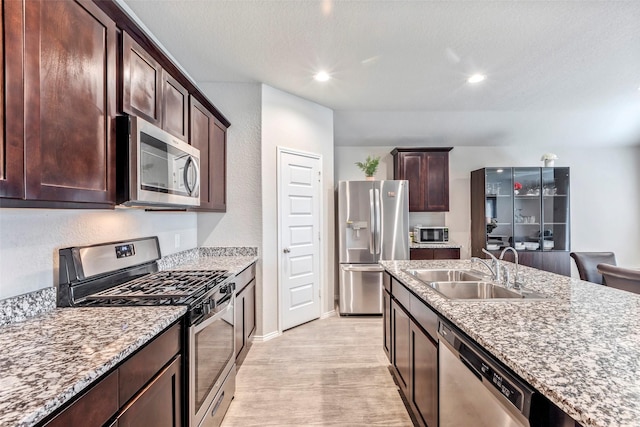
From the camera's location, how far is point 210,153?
261 centimetres

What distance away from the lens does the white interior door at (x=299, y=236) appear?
3205 millimetres

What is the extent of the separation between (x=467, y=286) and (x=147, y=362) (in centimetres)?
182

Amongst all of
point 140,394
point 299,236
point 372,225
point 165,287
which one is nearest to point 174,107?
point 165,287

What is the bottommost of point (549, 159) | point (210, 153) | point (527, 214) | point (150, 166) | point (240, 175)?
point (527, 214)

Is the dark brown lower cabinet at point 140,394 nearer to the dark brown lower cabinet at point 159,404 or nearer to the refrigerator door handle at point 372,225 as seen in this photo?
the dark brown lower cabinet at point 159,404

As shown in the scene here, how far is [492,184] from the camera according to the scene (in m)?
4.45

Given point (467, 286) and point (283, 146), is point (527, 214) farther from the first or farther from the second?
point (283, 146)

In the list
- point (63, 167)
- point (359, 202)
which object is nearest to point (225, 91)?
point (359, 202)

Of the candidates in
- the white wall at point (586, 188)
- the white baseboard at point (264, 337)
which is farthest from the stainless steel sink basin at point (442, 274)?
the white wall at point (586, 188)

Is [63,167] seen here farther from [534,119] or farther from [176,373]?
[534,119]

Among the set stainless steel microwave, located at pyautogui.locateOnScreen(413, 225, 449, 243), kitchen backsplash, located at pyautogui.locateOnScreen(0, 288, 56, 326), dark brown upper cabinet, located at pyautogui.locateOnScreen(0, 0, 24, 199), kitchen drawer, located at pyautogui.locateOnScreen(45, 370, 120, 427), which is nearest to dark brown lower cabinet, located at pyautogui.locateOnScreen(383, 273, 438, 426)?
kitchen drawer, located at pyautogui.locateOnScreen(45, 370, 120, 427)

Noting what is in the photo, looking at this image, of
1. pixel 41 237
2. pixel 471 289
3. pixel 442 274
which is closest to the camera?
pixel 41 237

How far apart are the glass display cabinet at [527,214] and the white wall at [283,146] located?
2552mm

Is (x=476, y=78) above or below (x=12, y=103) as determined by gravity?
above
